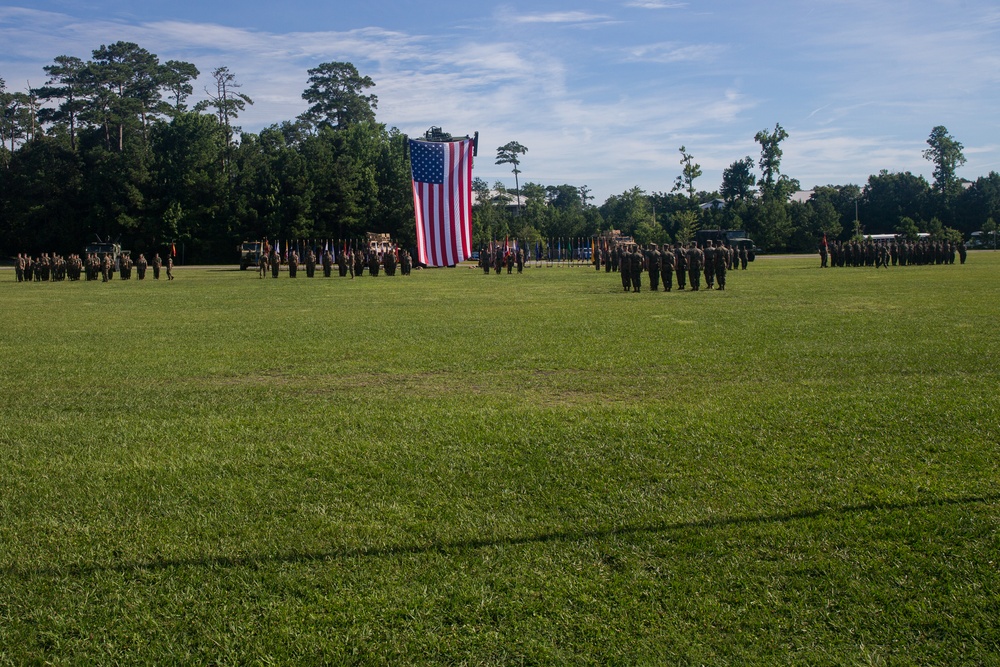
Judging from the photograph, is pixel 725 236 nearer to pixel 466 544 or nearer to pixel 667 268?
pixel 667 268

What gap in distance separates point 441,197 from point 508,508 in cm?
3474

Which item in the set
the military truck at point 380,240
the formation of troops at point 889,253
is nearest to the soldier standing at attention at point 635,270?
the formation of troops at point 889,253

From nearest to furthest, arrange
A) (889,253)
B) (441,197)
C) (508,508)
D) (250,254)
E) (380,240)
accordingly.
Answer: (508,508) < (441,197) < (889,253) < (250,254) < (380,240)

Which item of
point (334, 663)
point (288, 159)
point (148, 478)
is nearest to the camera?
point (334, 663)

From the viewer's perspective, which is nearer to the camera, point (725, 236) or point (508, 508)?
point (508, 508)

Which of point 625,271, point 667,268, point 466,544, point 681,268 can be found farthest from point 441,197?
point 466,544

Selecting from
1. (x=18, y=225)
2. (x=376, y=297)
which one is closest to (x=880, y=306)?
(x=376, y=297)

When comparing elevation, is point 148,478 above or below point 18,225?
below

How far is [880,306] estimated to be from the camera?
19703 millimetres

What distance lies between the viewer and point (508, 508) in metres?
5.71

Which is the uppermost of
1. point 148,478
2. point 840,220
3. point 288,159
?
point 288,159

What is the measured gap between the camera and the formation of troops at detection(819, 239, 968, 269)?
153ft

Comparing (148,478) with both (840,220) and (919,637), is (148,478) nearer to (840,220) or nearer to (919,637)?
(919,637)

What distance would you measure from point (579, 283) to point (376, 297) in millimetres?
10032
